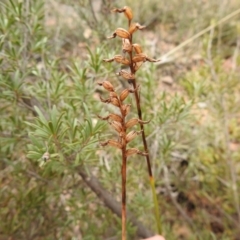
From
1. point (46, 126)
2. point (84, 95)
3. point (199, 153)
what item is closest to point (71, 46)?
point (199, 153)

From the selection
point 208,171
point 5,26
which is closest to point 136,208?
point 208,171

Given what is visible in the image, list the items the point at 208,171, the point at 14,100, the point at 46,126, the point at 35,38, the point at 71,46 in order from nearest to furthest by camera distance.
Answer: the point at 46,126
the point at 14,100
the point at 35,38
the point at 208,171
the point at 71,46

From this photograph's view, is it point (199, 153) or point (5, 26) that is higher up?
point (5, 26)

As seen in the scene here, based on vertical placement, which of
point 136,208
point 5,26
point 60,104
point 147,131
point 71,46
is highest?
point 71,46

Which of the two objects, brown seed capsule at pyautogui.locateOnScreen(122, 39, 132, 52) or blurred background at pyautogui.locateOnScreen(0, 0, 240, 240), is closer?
brown seed capsule at pyautogui.locateOnScreen(122, 39, 132, 52)

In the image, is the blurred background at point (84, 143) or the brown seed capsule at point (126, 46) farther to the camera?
the blurred background at point (84, 143)

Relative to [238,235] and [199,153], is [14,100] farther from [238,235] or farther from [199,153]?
[238,235]

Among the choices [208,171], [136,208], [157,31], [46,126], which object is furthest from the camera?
[157,31]

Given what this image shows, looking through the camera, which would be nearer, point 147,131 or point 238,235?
point 147,131

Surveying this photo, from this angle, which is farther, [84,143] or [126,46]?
[84,143]
